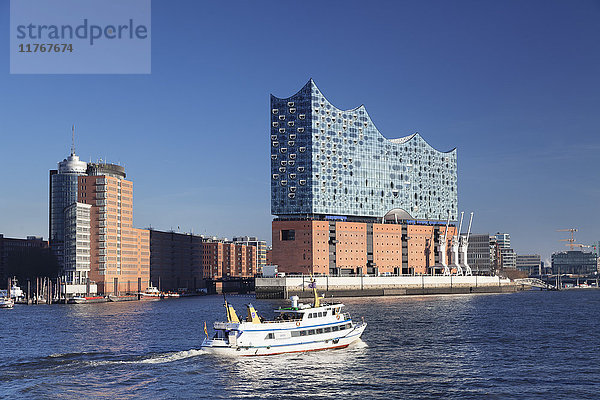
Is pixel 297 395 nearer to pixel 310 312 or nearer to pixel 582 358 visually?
pixel 310 312

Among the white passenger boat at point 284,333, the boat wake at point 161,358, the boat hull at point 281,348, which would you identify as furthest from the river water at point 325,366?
the white passenger boat at point 284,333

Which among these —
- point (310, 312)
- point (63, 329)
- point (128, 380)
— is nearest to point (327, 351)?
point (310, 312)

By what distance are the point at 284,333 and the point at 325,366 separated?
25.0 ft

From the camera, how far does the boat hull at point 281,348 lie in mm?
73312

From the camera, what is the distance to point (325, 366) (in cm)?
6938

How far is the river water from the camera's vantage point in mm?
58281

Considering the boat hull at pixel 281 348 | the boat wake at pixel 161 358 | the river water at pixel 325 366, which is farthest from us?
the boat hull at pixel 281 348

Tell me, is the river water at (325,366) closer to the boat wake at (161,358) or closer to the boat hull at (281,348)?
the boat wake at (161,358)

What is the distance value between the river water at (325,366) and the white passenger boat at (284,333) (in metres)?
1.33

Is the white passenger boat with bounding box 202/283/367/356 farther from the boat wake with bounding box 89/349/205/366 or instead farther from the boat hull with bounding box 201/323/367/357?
the boat wake with bounding box 89/349/205/366

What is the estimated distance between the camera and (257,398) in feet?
185

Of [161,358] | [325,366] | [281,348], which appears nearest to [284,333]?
[281,348]

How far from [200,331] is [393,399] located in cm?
5257

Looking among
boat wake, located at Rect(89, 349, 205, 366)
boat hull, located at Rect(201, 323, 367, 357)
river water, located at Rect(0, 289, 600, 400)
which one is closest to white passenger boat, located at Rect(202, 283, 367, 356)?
boat hull, located at Rect(201, 323, 367, 357)
